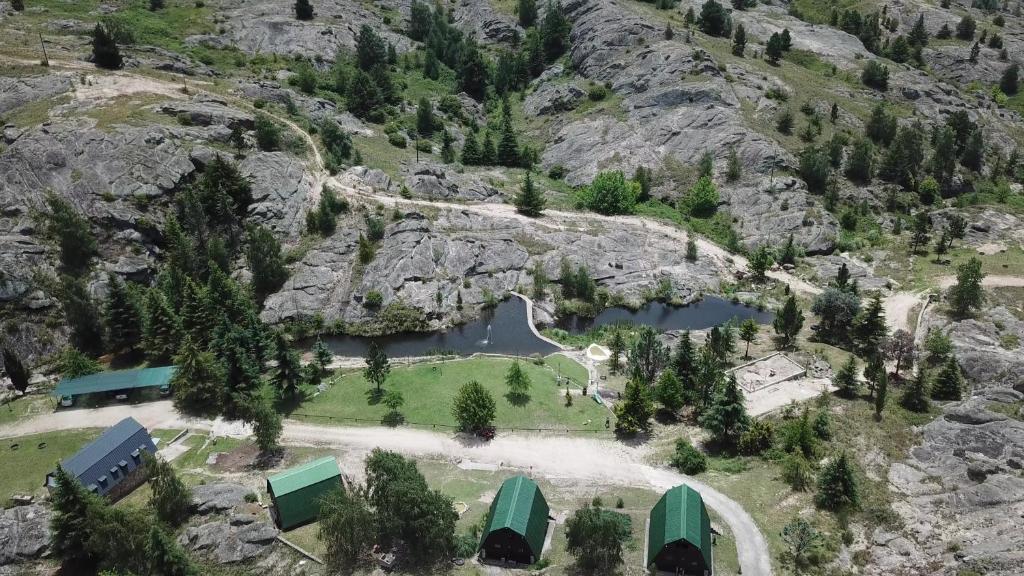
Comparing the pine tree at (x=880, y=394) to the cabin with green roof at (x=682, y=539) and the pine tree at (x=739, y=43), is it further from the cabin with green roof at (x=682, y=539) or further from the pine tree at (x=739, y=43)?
the pine tree at (x=739, y=43)

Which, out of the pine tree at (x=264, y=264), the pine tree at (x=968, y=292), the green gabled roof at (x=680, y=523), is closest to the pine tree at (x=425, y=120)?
the pine tree at (x=264, y=264)

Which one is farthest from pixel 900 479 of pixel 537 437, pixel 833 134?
pixel 833 134

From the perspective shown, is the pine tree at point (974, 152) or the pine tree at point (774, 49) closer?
the pine tree at point (974, 152)

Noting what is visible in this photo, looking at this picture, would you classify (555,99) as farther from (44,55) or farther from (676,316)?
(44,55)

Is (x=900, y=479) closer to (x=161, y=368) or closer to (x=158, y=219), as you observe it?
(x=161, y=368)

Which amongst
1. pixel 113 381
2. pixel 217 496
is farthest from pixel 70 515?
pixel 113 381

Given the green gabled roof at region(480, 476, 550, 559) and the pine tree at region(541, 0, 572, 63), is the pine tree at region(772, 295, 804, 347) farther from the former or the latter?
the pine tree at region(541, 0, 572, 63)
